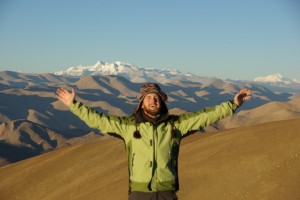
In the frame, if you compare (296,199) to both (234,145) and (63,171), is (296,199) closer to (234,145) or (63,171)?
(234,145)

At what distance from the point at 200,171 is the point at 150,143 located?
55.1ft

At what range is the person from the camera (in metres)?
5.98

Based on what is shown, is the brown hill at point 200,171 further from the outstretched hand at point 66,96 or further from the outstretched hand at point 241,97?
the outstretched hand at point 66,96

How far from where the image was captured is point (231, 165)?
21.7 metres

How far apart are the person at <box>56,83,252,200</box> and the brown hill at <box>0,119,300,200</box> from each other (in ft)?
37.8

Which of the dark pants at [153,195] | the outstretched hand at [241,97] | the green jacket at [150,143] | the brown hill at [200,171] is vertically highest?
the outstretched hand at [241,97]

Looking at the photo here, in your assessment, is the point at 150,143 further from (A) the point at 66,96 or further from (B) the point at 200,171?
(B) the point at 200,171

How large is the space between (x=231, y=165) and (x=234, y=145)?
4.67 metres

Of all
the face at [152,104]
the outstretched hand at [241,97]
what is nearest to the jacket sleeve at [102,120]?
the face at [152,104]

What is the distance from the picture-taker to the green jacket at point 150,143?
5977 millimetres

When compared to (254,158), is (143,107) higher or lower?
higher

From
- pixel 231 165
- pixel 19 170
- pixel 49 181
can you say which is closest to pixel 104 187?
pixel 231 165

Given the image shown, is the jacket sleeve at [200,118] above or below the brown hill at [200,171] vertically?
above

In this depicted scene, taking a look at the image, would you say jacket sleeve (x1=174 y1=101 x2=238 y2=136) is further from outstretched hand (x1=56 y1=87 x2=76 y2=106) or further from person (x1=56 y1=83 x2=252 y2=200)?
outstretched hand (x1=56 y1=87 x2=76 y2=106)
